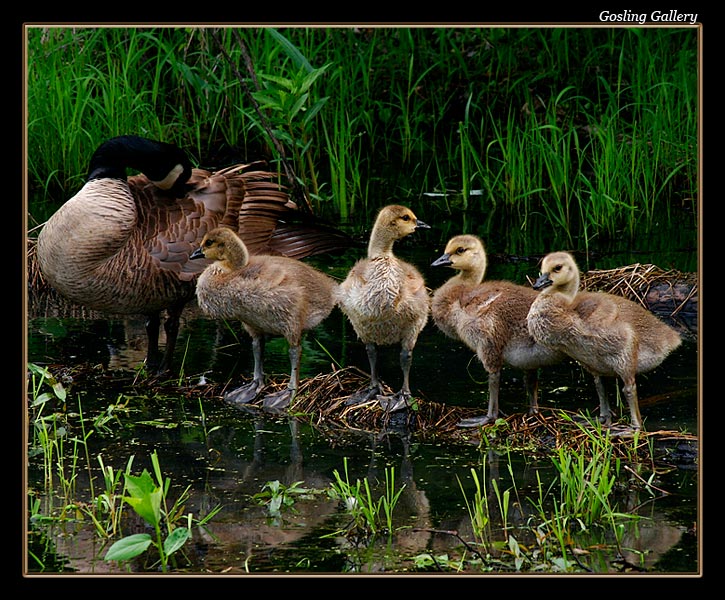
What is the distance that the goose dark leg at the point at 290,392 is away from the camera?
784 centimetres

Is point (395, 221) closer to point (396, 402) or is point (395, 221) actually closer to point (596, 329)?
point (396, 402)

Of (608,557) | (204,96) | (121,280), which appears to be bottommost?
(608,557)

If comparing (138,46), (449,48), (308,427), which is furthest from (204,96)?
(308,427)

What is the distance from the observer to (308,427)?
757 cm

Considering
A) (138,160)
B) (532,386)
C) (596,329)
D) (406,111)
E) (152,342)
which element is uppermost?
(406,111)

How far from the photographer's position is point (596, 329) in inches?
275

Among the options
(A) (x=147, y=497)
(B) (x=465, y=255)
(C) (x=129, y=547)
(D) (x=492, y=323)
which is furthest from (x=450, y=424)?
(C) (x=129, y=547)

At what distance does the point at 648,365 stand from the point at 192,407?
9.83ft

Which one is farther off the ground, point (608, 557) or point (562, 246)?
point (562, 246)

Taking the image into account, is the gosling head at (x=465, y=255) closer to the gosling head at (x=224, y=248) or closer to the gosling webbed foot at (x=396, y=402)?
the gosling webbed foot at (x=396, y=402)

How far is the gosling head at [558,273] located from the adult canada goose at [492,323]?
1.06 feet

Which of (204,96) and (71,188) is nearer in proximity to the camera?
(71,188)

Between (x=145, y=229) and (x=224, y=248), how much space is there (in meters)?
0.90
